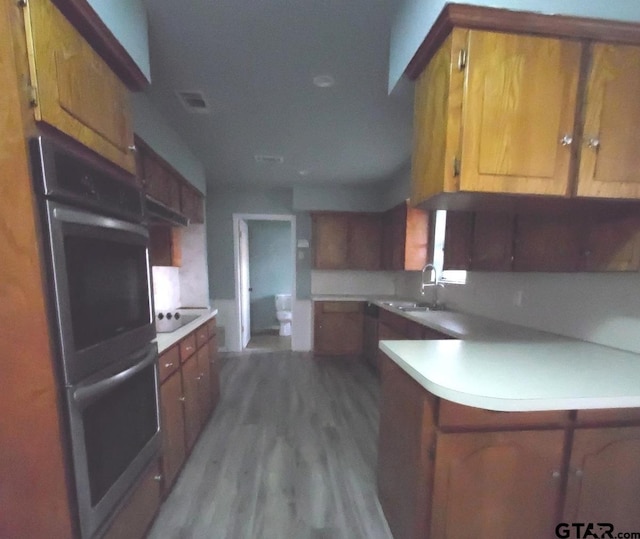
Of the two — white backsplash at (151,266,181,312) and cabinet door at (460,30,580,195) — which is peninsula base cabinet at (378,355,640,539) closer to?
cabinet door at (460,30,580,195)

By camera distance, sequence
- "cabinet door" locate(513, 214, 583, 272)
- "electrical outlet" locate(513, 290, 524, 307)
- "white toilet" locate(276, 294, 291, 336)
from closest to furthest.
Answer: "cabinet door" locate(513, 214, 583, 272) < "electrical outlet" locate(513, 290, 524, 307) < "white toilet" locate(276, 294, 291, 336)

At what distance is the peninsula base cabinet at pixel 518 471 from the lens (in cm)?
105

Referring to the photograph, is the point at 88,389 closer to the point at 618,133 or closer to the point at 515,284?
the point at 618,133

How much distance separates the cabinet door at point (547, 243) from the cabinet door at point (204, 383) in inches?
92.0

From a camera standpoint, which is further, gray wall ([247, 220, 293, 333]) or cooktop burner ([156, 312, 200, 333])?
gray wall ([247, 220, 293, 333])

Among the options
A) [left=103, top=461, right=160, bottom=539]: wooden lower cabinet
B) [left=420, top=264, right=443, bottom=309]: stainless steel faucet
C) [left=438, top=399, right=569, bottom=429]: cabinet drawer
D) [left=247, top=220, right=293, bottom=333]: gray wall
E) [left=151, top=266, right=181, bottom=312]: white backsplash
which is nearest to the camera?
[left=438, top=399, right=569, bottom=429]: cabinet drawer

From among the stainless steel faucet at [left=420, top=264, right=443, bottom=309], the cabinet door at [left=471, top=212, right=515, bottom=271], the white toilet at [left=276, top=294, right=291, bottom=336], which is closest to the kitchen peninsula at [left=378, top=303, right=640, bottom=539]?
the cabinet door at [left=471, top=212, right=515, bottom=271]

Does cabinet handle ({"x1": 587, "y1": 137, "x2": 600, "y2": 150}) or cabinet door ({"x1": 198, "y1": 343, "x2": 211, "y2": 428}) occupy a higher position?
cabinet handle ({"x1": 587, "y1": 137, "x2": 600, "y2": 150})

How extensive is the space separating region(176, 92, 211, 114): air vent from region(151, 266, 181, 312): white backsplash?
1.43 meters

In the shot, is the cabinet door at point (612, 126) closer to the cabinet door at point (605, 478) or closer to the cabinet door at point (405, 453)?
the cabinet door at point (605, 478)

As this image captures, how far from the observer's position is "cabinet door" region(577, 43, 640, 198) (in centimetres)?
105

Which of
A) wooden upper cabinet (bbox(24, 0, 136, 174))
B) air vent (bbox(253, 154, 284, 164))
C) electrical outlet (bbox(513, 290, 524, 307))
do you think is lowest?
electrical outlet (bbox(513, 290, 524, 307))

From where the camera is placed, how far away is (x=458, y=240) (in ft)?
7.31

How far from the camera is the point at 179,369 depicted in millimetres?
1852
